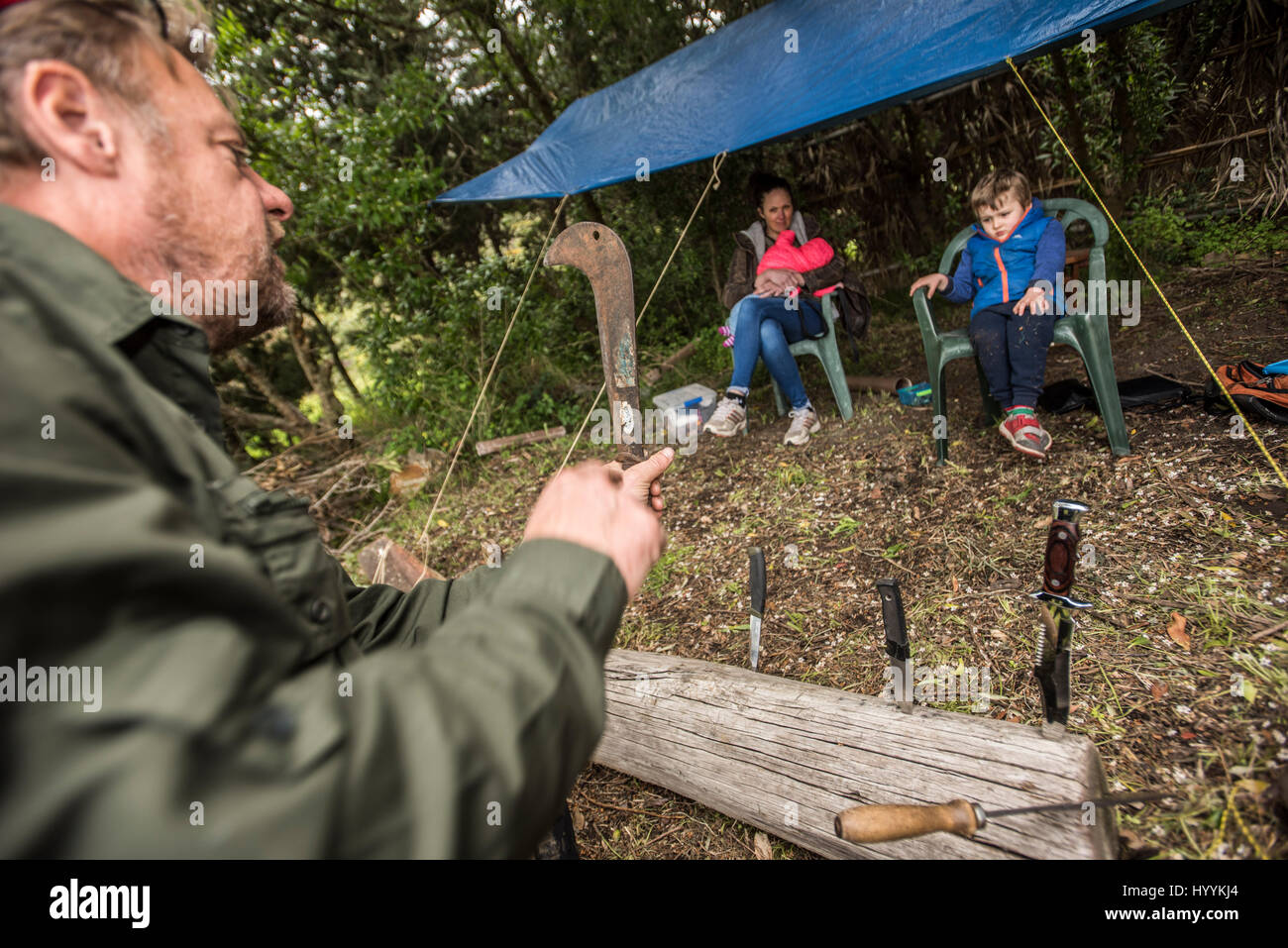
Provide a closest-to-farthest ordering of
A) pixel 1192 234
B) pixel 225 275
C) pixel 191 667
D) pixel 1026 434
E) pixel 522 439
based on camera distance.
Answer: pixel 191 667 < pixel 225 275 < pixel 1026 434 < pixel 1192 234 < pixel 522 439

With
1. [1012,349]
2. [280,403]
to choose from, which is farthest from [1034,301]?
[280,403]

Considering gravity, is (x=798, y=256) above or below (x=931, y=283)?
above

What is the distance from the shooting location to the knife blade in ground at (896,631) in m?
1.64

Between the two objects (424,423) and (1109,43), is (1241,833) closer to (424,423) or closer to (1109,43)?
(424,423)

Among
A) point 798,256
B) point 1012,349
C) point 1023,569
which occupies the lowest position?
point 1023,569

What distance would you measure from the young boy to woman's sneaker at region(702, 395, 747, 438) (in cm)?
146

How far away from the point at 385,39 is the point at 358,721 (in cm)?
944

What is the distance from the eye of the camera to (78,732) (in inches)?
19.1

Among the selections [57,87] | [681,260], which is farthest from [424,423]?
[57,87]

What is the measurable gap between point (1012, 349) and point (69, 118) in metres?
3.69

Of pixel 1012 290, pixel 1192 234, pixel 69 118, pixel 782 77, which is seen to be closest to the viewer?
pixel 69 118

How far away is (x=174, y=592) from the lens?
56 centimetres

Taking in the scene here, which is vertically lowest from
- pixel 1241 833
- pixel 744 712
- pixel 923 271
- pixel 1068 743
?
pixel 1241 833

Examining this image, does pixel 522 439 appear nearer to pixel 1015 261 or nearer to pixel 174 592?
pixel 1015 261
